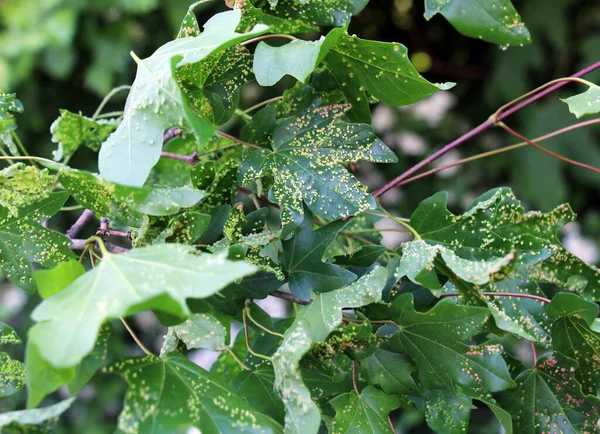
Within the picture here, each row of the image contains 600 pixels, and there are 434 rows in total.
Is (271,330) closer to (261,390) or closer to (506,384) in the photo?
(261,390)

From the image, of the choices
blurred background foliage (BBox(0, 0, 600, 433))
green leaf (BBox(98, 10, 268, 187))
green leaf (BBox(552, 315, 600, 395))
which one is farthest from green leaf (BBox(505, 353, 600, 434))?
blurred background foliage (BBox(0, 0, 600, 433))

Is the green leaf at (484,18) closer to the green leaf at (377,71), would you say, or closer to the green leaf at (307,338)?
the green leaf at (377,71)

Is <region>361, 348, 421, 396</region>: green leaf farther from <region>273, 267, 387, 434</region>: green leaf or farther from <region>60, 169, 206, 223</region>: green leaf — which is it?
<region>60, 169, 206, 223</region>: green leaf

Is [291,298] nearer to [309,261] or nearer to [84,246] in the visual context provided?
[309,261]

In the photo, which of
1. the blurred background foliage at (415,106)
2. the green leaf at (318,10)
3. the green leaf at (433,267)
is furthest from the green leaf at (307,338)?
the blurred background foliage at (415,106)

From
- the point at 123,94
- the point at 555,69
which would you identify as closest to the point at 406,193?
the point at 555,69

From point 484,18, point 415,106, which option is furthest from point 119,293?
point 415,106
